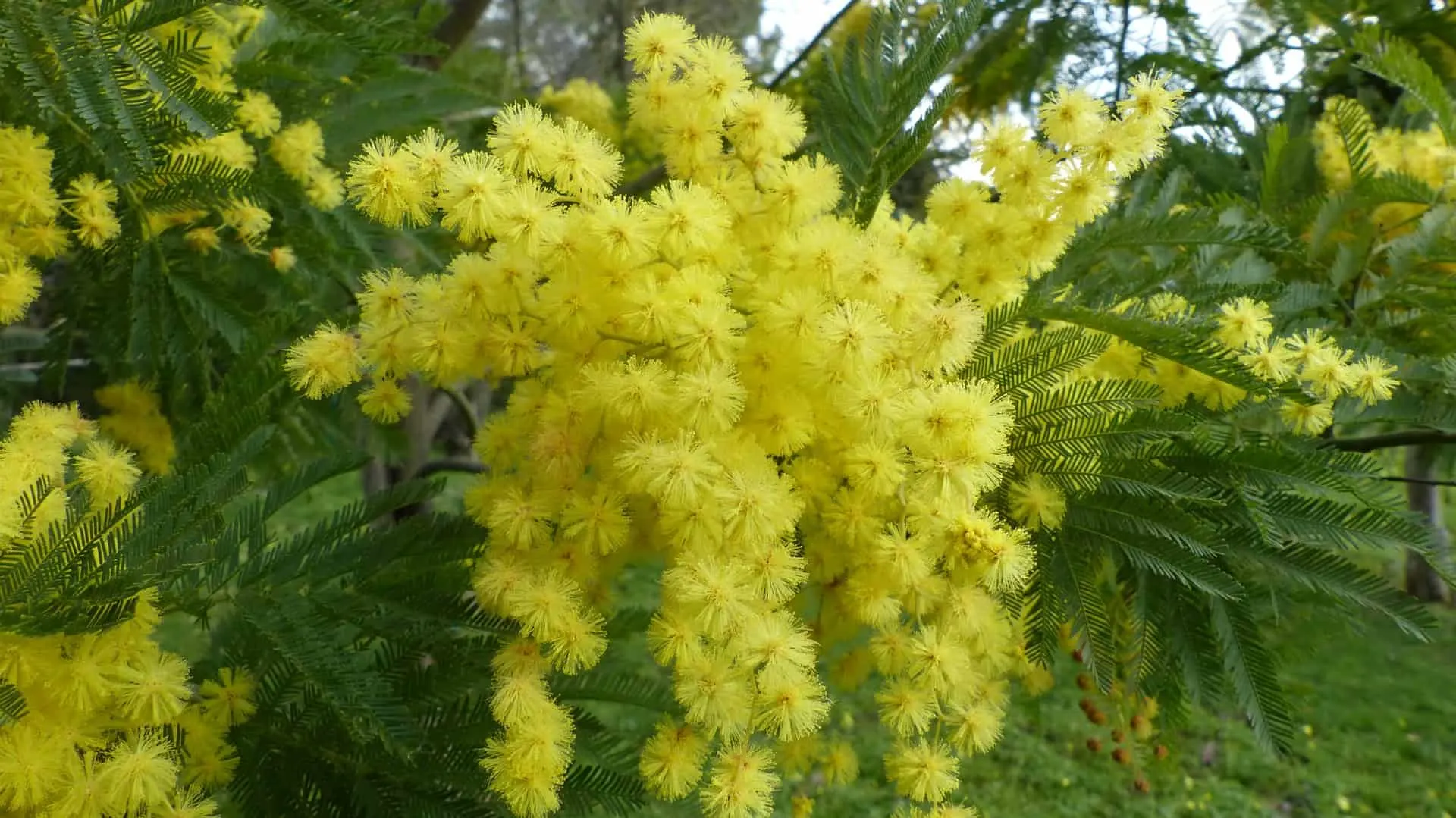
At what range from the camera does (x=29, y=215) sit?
5.26 feet

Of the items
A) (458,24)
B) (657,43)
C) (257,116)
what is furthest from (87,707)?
(458,24)

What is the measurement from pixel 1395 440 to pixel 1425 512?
0.36 meters

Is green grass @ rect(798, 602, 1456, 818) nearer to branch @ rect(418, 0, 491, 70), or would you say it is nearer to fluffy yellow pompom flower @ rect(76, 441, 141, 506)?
branch @ rect(418, 0, 491, 70)

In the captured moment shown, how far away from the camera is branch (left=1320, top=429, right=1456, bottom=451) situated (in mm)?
1658

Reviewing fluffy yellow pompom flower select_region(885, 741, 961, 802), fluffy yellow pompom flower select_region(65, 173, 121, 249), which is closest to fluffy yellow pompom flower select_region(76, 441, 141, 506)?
fluffy yellow pompom flower select_region(65, 173, 121, 249)

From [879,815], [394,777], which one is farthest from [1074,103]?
[879,815]

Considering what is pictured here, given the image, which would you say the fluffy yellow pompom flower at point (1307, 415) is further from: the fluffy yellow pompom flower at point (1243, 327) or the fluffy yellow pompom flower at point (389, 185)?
the fluffy yellow pompom flower at point (389, 185)

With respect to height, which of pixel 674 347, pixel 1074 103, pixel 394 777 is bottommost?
pixel 394 777

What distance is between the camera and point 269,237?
2.12 m

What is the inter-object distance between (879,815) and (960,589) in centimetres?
359

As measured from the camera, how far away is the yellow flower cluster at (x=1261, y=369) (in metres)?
1.40

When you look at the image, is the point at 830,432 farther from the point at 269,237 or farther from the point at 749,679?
the point at 269,237

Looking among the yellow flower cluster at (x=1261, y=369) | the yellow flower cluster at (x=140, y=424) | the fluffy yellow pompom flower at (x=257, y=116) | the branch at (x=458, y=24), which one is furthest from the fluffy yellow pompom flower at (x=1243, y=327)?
the branch at (x=458, y=24)

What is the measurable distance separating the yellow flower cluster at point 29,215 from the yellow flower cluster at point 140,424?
1.87ft
